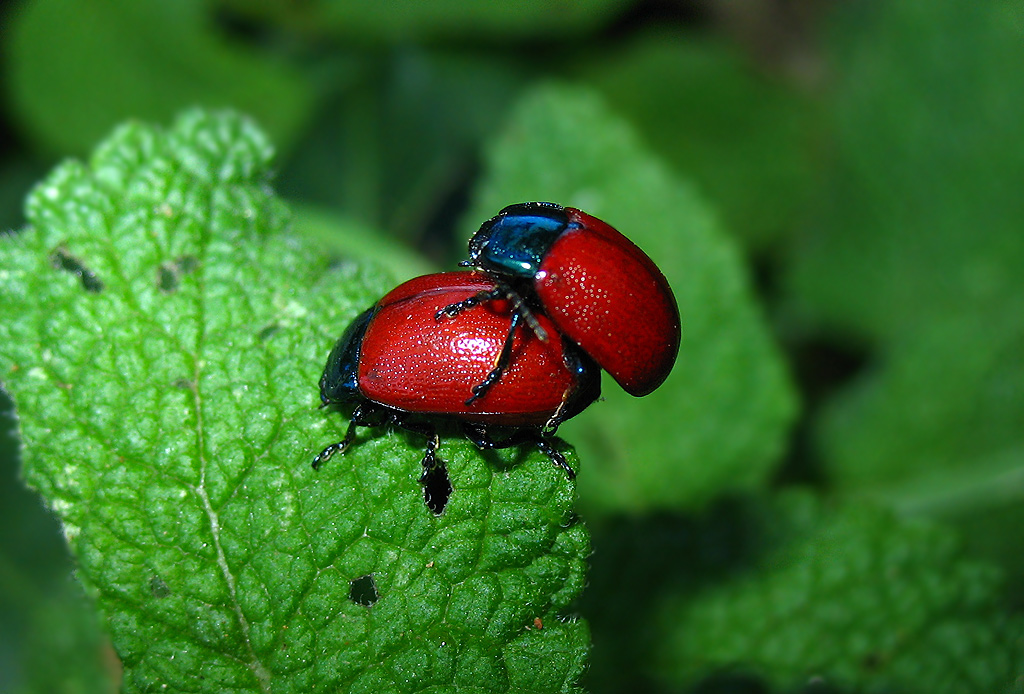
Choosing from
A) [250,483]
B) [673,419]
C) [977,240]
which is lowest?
[250,483]

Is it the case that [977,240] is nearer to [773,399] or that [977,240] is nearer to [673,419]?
[773,399]

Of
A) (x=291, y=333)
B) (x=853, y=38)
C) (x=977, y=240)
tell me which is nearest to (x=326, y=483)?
(x=291, y=333)

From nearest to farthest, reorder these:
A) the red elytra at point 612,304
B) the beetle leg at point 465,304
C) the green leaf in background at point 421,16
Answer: the beetle leg at point 465,304 → the red elytra at point 612,304 → the green leaf in background at point 421,16

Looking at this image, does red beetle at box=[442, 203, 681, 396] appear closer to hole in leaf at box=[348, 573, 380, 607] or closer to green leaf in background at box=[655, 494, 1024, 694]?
hole in leaf at box=[348, 573, 380, 607]

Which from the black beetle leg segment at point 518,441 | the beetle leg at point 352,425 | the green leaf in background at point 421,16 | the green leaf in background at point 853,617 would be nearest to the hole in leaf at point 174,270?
the beetle leg at point 352,425

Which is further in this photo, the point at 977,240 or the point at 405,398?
the point at 977,240

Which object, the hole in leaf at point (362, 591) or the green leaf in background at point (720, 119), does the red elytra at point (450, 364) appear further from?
the green leaf in background at point (720, 119)

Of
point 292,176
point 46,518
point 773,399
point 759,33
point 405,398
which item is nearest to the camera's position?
point 405,398

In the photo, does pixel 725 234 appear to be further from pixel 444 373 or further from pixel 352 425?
pixel 352 425
